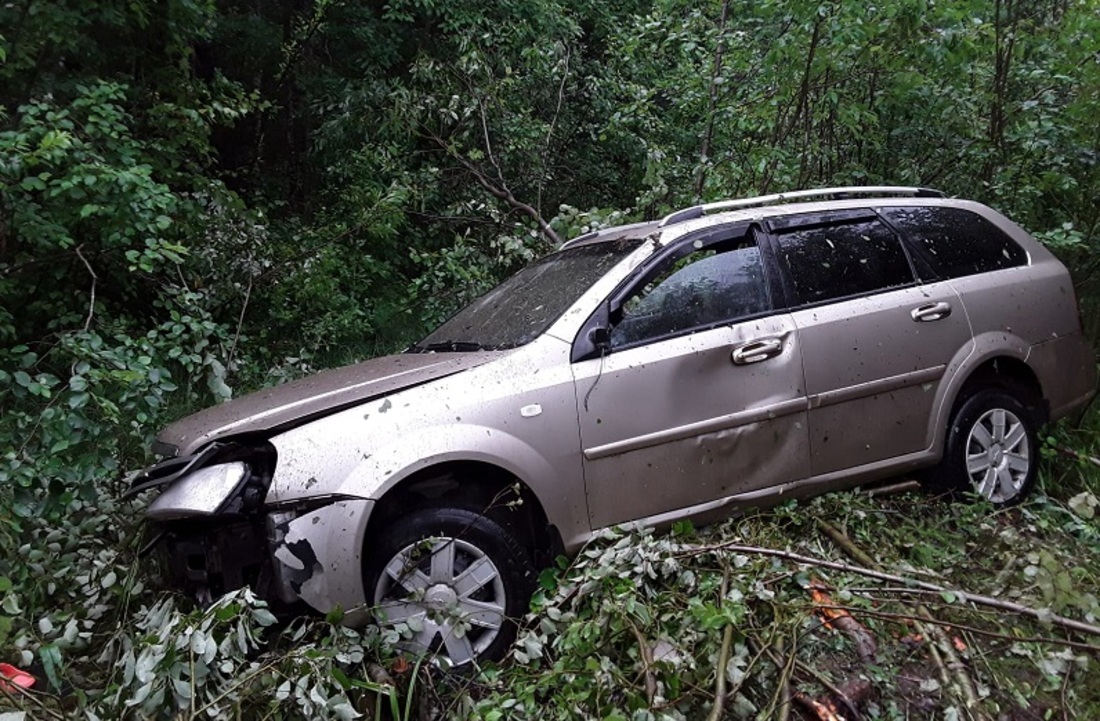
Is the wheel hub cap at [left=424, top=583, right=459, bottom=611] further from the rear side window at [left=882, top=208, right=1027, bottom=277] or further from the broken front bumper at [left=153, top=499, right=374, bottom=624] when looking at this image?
the rear side window at [left=882, top=208, right=1027, bottom=277]

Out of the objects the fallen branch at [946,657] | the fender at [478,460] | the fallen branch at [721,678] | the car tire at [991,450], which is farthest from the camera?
the car tire at [991,450]

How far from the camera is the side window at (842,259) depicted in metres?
3.86

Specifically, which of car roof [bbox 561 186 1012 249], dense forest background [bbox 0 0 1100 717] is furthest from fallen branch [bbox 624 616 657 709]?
dense forest background [bbox 0 0 1100 717]

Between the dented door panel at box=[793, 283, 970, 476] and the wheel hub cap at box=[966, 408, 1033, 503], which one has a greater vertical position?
the dented door panel at box=[793, 283, 970, 476]

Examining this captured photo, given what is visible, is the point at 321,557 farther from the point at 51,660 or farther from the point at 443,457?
the point at 51,660

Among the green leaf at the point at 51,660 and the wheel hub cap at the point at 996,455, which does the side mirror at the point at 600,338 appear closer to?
the green leaf at the point at 51,660

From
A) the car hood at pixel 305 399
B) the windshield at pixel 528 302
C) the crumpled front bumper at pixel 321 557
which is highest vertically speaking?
the windshield at pixel 528 302

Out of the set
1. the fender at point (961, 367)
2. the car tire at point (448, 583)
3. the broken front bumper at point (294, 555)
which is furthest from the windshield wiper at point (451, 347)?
the fender at point (961, 367)

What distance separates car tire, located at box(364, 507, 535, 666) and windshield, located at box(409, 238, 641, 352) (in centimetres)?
82

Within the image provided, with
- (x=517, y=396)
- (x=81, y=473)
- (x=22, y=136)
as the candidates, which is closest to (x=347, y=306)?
(x=22, y=136)

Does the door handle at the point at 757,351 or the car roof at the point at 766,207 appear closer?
the door handle at the point at 757,351

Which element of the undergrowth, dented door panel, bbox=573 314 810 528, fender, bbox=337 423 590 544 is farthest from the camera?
dented door panel, bbox=573 314 810 528

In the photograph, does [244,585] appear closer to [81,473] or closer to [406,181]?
[81,473]

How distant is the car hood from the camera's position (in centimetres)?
300
